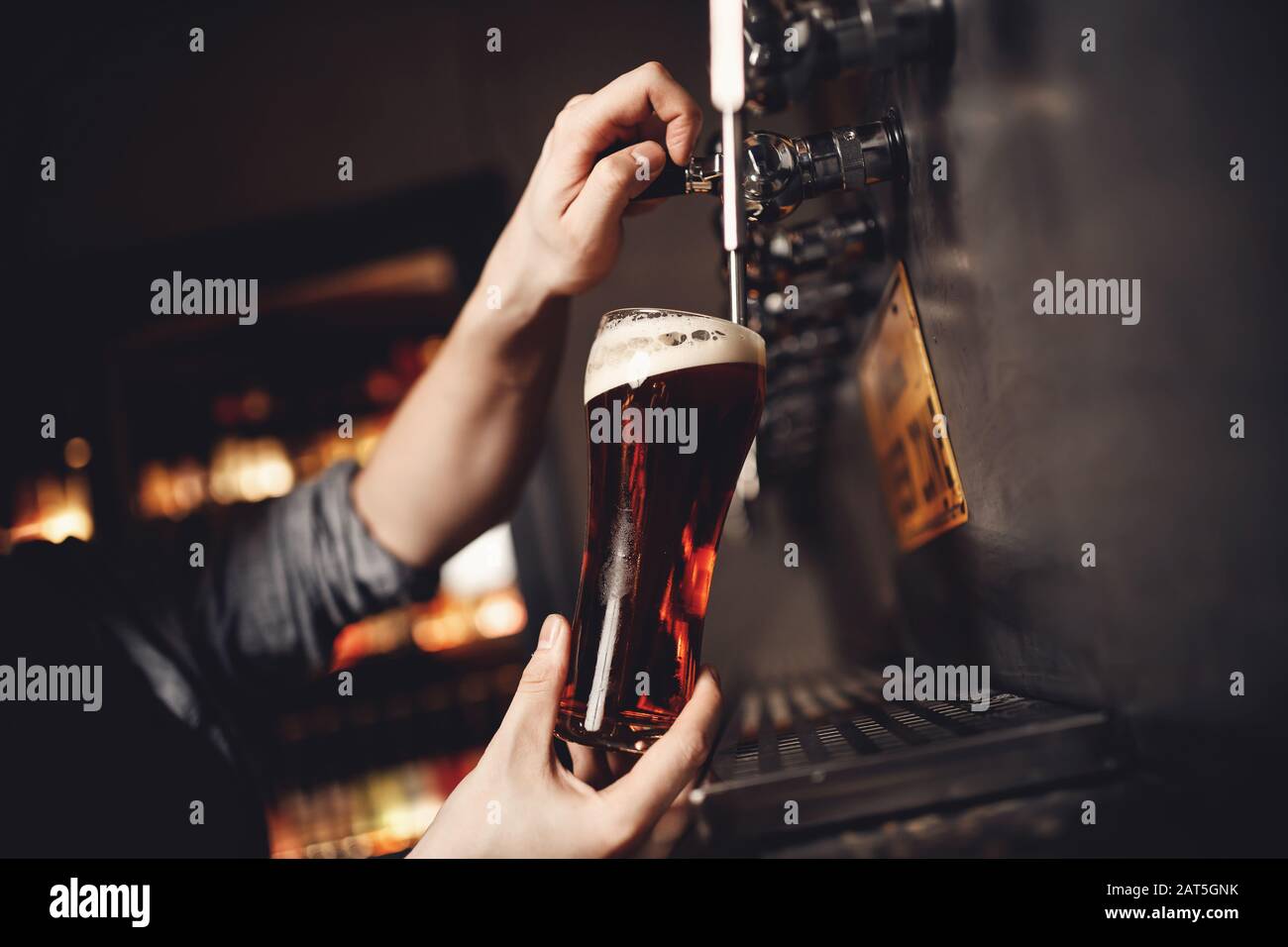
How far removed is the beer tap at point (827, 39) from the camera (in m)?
0.55

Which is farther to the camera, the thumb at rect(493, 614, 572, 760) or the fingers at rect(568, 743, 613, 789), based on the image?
the fingers at rect(568, 743, 613, 789)

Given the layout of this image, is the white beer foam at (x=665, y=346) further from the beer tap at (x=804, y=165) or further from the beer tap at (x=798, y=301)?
the beer tap at (x=798, y=301)

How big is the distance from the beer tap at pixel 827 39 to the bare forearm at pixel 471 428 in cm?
52

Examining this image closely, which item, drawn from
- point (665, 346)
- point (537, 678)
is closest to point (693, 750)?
point (537, 678)

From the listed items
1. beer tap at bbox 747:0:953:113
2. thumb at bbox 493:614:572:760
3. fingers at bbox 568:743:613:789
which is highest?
beer tap at bbox 747:0:953:113

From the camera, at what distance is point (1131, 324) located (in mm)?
434

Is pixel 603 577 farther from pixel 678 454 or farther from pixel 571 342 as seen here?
pixel 571 342

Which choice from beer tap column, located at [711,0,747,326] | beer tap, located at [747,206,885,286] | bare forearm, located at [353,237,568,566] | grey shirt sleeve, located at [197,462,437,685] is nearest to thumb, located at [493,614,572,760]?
beer tap column, located at [711,0,747,326]

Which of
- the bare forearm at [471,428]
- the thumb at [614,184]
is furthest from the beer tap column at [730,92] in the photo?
the bare forearm at [471,428]

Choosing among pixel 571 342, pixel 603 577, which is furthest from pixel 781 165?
pixel 571 342

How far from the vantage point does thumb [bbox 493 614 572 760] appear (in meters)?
0.60

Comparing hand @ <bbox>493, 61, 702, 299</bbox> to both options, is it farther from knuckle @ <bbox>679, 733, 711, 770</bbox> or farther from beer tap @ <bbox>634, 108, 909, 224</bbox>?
knuckle @ <bbox>679, 733, 711, 770</bbox>

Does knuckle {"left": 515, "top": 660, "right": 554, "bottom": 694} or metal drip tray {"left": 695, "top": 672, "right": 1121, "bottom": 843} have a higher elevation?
knuckle {"left": 515, "top": 660, "right": 554, "bottom": 694}

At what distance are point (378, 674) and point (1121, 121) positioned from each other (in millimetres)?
2763
